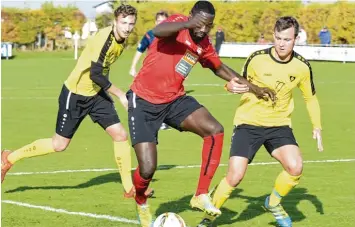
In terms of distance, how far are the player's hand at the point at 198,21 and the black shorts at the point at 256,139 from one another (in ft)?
5.03

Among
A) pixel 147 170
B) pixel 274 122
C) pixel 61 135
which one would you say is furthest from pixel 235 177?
pixel 61 135

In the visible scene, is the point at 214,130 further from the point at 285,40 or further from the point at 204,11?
the point at 204,11

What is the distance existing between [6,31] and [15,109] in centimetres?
3627

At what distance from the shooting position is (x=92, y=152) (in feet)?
52.9

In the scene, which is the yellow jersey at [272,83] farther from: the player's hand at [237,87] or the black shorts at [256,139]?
the player's hand at [237,87]

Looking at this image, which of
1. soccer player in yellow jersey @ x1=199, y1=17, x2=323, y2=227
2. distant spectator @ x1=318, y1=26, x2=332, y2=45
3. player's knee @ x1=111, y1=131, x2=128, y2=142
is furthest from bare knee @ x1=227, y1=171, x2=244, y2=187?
distant spectator @ x1=318, y1=26, x2=332, y2=45

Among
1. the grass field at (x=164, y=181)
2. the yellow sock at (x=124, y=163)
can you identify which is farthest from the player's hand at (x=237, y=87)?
the yellow sock at (x=124, y=163)

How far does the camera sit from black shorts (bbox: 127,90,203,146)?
367 inches

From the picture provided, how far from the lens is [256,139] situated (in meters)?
9.48

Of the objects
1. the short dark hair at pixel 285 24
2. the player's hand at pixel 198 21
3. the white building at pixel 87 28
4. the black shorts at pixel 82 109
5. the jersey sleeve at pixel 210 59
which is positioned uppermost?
the player's hand at pixel 198 21

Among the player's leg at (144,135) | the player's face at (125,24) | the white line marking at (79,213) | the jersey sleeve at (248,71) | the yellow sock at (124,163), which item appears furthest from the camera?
the yellow sock at (124,163)

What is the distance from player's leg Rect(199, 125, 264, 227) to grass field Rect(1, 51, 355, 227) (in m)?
0.54

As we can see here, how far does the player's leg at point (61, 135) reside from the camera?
11453mm

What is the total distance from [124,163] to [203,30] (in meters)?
3.03
